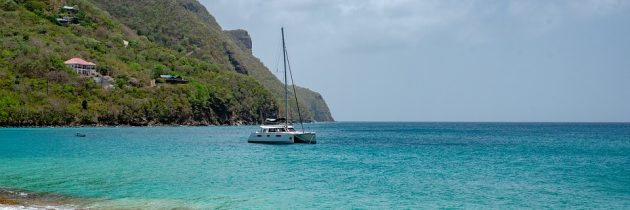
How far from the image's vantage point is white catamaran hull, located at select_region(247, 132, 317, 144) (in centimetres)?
6869

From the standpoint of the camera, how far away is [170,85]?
15862cm

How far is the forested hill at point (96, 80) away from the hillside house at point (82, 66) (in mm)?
2338

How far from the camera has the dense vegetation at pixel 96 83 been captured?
120 metres

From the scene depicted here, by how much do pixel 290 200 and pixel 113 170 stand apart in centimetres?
1620

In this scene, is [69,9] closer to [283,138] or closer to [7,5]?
[7,5]

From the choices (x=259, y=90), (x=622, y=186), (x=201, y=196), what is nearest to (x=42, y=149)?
(x=201, y=196)

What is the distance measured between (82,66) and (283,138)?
307ft

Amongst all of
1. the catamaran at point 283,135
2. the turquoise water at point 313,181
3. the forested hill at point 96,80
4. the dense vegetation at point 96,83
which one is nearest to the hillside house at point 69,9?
the forested hill at point 96,80

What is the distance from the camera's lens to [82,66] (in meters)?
142

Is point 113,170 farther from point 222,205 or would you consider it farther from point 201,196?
point 222,205

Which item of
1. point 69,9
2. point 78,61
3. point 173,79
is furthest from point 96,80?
point 69,9

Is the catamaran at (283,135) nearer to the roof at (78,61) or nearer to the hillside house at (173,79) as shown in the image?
the roof at (78,61)

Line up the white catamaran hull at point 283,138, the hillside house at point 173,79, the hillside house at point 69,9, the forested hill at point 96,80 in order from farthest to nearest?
1. the hillside house at point 69,9
2. the hillside house at point 173,79
3. the forested hill at point 96,80
4. the white catamaran hull at point 283,138

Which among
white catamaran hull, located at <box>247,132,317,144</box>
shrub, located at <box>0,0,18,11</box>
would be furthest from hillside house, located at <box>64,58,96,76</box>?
white catamaran hull, located at <box>247,132,317,144</box>
